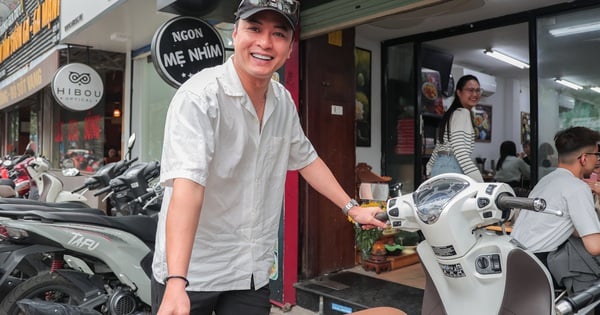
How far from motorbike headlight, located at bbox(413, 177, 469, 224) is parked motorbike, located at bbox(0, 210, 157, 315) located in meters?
2.25

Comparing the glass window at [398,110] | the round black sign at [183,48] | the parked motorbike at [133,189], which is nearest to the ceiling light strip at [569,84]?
the glass window at [398,110]

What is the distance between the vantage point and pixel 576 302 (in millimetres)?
1688

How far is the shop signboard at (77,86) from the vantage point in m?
7.44

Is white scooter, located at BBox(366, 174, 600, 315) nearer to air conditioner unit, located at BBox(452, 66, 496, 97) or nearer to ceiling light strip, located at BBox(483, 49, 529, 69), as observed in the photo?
ceiling light strip, located at BBox(483, 49, 529, 69)

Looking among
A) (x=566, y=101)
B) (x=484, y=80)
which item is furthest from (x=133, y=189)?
(x=484, y=80)

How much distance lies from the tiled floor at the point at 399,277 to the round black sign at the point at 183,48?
229 centimetres

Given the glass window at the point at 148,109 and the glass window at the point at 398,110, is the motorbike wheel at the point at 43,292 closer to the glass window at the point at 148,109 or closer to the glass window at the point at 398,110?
the glass window at the point at 398,110

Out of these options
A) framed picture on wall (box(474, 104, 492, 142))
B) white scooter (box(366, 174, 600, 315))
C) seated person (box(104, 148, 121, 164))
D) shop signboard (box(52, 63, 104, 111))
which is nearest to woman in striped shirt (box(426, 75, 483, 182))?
white scooter (box(366, 174, 600, 315))

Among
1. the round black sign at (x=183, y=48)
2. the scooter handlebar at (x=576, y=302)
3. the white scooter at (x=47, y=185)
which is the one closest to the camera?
the scooter handlebar at (x=576, y=302)

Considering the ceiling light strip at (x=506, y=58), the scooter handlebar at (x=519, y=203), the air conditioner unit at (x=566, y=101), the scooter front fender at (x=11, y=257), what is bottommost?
the scooter front fender at (x=11, y=257)

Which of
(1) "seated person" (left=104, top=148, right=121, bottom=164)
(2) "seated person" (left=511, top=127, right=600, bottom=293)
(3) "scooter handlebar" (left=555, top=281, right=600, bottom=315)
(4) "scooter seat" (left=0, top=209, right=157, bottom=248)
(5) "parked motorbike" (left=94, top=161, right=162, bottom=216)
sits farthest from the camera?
(1) "seated person" (left=104, top=148, right=121, bottom=164)

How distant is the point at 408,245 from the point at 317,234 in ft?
5.39

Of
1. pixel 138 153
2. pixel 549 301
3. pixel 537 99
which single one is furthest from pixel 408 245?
pixel 138 153

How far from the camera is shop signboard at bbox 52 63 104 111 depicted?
293 inches
